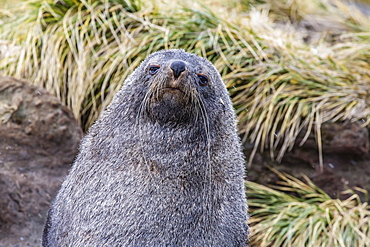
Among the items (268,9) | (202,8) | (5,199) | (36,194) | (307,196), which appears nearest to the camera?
(5,199)

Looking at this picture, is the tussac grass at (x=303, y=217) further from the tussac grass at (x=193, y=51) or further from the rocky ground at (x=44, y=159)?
the tussac grass at (x=193, y=51)

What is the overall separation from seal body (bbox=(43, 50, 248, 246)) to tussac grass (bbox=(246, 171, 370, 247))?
5.46 feet

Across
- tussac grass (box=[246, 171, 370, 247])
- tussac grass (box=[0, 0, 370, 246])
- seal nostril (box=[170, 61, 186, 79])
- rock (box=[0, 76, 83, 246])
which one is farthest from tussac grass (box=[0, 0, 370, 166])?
seal nostril (box=[170, 61, 186, 79])

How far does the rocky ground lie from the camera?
4902 mm

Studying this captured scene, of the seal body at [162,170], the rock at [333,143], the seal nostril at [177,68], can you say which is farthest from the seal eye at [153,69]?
the rock at [333,143]

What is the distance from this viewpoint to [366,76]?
6609mm

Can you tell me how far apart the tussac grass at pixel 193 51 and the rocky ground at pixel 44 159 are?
24 cm

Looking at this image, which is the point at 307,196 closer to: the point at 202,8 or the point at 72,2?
the point at 202,8

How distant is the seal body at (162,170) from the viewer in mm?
3691

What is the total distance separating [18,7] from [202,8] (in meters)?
2.34

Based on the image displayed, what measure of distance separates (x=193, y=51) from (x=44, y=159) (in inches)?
82.6

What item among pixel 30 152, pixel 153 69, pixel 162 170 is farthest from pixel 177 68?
A: pixel 30 152

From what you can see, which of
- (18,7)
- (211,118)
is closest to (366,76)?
(211,118)

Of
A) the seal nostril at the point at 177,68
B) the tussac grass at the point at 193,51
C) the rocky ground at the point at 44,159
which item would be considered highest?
the seal nostril at the point at 177,68
